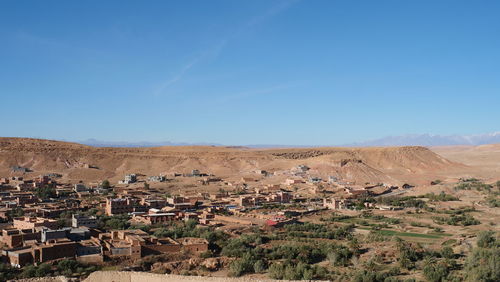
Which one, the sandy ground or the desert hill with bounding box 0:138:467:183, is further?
the desert hill with bounding box 0:138:467:183

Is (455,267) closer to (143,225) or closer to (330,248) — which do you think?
(330,248)

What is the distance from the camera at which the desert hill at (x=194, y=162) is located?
6319 centimetres

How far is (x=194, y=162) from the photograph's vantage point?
72.9 metres

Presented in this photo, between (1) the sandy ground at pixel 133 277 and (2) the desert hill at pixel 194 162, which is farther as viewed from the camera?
(2) the desert hill at pixel 194 162

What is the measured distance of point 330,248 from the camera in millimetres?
23750

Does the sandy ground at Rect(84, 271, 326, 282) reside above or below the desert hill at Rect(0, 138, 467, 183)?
below

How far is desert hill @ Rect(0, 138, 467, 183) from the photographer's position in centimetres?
6319

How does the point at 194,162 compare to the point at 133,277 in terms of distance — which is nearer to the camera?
the point at 133,277

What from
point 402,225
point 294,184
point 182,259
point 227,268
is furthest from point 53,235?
point 294,184

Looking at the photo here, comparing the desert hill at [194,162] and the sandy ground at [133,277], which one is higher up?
the desert hill at [194,162]

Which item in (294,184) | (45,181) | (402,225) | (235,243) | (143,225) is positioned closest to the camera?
(235,243)

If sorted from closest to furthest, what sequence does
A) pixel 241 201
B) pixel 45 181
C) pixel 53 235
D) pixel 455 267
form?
pixel 455 267
pixel 53 235
pixel 241 201
pixel 45 181

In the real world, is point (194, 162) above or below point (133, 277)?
above

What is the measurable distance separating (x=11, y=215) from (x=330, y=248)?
22392 mm
